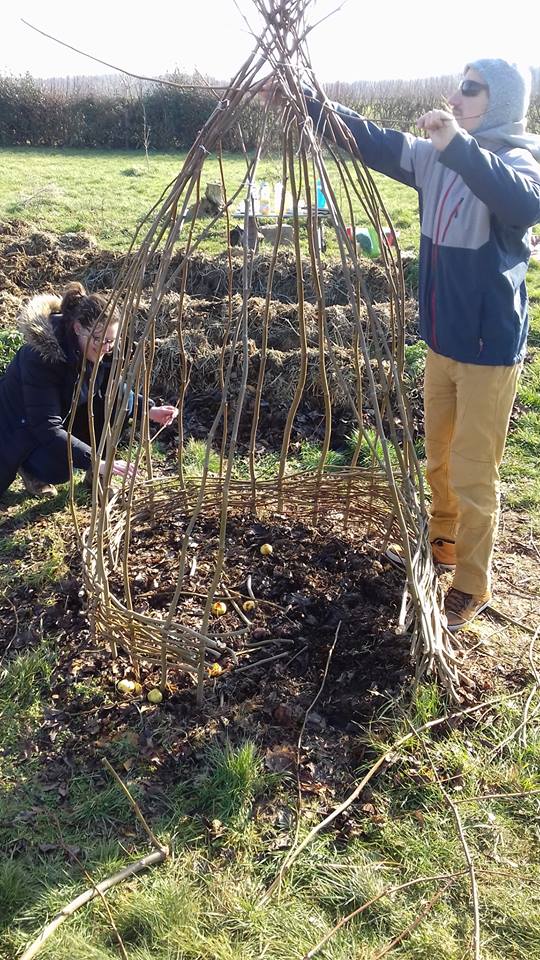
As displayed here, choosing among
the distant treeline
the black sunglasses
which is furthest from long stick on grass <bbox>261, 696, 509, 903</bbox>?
the distant treeline

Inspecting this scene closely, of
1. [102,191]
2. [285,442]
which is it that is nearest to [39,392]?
[285,442]

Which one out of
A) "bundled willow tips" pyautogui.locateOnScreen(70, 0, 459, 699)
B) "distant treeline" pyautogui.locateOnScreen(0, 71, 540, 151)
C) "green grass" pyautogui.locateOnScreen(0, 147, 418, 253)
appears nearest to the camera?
"bundled willow tips" pyautogui.locateOnScreen(70, 0, 459, 699)

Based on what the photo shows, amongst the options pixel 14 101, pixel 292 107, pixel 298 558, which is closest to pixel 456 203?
pixel 292 107

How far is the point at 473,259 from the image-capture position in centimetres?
231

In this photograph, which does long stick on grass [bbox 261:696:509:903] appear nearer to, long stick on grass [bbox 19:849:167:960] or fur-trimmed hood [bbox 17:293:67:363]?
long stick on grass [bbox 19:849:167:960]

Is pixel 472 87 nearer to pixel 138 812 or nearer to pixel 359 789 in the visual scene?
pixel 359 789

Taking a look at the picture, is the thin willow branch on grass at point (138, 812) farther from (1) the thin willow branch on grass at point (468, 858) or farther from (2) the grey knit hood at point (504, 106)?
(2) the grey knit hood at point (504, 106)

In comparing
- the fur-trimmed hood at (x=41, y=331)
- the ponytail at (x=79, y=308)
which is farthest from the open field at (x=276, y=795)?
the ponytail at (x=79, y=308)

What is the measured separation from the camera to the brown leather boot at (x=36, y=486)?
355 centimetres

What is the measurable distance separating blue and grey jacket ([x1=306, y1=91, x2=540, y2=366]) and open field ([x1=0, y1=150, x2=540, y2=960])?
104cm

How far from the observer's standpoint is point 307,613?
2705 millimetres

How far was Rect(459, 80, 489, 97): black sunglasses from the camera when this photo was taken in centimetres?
223

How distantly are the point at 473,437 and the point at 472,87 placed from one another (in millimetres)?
1131

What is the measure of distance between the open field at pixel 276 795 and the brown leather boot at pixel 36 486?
73cm
